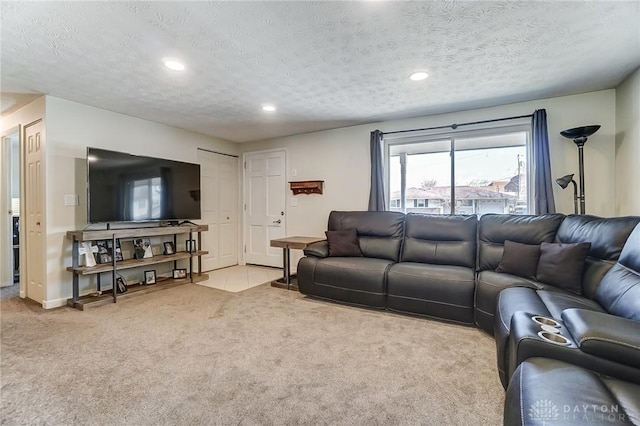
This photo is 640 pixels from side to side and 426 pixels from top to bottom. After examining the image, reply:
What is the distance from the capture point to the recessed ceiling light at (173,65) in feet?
8.17

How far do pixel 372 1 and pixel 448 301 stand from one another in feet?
8.09

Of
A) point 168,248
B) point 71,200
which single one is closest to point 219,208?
point 168,248

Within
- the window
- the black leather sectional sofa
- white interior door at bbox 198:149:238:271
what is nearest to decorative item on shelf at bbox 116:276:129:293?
white interior door at bbox 198:149:238:271

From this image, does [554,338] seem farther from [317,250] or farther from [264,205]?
[264,205]

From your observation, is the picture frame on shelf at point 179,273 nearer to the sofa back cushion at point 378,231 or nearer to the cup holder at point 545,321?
the sofa back cushion at point 378,231

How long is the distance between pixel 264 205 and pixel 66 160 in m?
2.83

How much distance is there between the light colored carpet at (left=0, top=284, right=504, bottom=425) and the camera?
1606 millimetres

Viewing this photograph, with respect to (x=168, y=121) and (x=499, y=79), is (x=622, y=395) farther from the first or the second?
(x=168, y=121)

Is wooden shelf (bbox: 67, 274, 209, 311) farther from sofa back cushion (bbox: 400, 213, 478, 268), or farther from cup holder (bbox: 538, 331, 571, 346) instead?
cup holder (bbox: 538, 331, 571, 346)

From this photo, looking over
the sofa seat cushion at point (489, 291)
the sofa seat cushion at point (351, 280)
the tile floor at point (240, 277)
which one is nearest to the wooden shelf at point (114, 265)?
the tile floor at point (240, 277)

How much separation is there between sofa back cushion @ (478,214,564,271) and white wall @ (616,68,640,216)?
582mm

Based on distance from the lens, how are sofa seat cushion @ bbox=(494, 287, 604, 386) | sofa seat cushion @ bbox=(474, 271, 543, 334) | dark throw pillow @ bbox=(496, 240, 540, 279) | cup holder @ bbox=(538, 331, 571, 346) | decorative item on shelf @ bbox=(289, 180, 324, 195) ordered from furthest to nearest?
decorative item on shelf @ bbox=(289, 180, 324, 195)
dark throw pillow @ bbox=(496, 240, 540, 279)
sofa seat cushion @ bbox=(474, 271, 543, 334)
sofa seat cushion @ bbox=(494, 287, 604, 386)
cup holder @ bbox=(538, 331, 571, 346)

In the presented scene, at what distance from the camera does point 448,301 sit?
9.13 feet

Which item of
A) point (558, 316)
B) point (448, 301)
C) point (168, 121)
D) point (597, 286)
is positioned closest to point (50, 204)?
point (168, 121)
